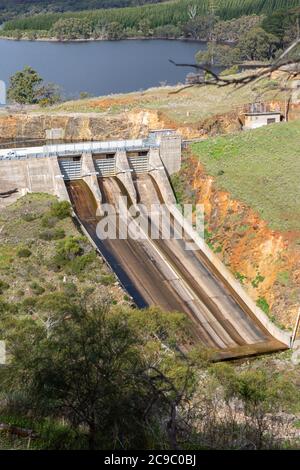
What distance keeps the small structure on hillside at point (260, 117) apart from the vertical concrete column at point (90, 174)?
15209mm

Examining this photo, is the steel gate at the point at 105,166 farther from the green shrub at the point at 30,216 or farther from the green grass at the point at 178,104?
the green grass at the point at 178,104

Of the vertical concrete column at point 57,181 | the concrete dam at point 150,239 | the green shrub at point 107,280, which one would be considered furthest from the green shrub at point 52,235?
the green shrub at point 107,280

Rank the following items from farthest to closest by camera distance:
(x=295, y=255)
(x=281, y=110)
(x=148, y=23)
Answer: (x=148, y=23) → (x=281, y=110) → (x=295, y=255)

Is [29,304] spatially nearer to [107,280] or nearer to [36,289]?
[36,289]

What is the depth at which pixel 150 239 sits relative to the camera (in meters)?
32.5

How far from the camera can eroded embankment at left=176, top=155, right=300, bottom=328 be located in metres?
26.9

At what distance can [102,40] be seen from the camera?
5517 inches

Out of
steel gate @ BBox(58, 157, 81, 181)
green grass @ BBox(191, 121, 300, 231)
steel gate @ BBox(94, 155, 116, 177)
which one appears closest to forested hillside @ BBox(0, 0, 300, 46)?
green grass @ BBox(191, 121, 300, 231)

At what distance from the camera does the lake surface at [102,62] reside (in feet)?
294

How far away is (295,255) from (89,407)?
2025 cm

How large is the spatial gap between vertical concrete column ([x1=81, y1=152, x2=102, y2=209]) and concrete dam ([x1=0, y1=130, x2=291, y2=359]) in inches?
2.4

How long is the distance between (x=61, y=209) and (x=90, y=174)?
171 inches
